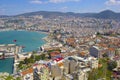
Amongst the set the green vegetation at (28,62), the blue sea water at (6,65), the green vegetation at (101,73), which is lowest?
the blue sea water at (6,65)

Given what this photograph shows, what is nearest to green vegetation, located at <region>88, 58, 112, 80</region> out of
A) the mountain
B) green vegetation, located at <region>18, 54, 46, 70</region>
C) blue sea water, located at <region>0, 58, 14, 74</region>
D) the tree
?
the tree

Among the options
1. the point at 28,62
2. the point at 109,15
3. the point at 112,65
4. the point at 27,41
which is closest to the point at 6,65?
the point at 28,62

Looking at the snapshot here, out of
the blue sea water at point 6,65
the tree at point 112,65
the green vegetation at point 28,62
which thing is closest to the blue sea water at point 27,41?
the blue sea water at point 6,65

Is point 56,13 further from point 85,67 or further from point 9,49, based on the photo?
point 85,67

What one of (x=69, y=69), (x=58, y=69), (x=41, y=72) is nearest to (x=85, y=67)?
(x=69, y=69)

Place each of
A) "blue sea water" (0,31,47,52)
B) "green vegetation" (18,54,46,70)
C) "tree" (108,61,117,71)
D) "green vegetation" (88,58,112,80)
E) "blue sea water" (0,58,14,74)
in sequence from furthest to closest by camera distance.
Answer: "blue sea water" (0,31,47,52)
"green vegetation" (18,54,46,70)
"blue sea water" (0,58,14,74)
"tree" (108,61,117,71)
"green vegetation" (88,58,112,80)

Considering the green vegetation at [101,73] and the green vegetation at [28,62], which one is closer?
the green vegetation at [101,73]

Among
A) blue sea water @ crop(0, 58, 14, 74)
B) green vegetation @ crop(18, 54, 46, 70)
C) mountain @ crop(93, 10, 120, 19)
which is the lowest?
mountain @ crop(93, 10, 120, 19)

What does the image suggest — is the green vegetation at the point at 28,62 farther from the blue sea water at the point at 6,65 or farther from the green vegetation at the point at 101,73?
the green vegetation at the point at 101,73

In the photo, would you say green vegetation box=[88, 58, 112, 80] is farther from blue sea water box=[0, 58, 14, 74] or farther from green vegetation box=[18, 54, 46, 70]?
blue sea water box=[0, 58, 14, 74]

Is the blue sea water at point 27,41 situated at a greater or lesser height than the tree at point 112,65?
lesser

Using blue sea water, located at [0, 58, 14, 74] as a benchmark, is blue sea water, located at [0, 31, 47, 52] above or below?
below

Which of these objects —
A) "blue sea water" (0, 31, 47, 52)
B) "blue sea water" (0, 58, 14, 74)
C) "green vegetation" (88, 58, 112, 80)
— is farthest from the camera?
"blue sea water" (0, 31, 47, 52)
